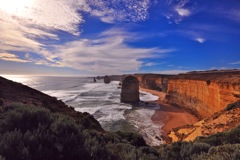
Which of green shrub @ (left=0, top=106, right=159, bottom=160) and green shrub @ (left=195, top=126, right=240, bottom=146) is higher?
green shrub @ (left=0, top=106, right=159, bottom=160)

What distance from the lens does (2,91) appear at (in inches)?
416

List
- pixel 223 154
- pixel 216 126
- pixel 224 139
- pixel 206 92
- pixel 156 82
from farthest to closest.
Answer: pixel 156 82 < pixel 206 92 < pixel 216 126 < pixel 224 139 < pixel 223 154

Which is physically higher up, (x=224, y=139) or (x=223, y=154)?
(x=223, y=154)

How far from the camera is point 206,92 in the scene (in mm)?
23859

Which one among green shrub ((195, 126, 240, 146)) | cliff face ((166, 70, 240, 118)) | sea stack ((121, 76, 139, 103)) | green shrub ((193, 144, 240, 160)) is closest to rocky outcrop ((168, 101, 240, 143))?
green shrub ((195, 126, 240, 146))

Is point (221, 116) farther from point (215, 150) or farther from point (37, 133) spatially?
point (37, 133)

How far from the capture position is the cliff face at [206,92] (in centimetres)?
1795

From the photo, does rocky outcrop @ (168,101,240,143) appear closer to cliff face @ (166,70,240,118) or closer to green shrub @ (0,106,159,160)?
cliff face @ (166,70,240,118)

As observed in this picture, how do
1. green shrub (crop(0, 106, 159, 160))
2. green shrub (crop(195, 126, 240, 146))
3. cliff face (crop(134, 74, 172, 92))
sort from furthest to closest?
cliff face (crop(134, 74, 172, 92)) → green shrub (crop(195, 126, 240, 146)) → green shrub (crop(0, 106, 159, 160))

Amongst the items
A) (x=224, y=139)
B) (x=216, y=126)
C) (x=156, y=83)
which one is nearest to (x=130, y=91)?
(x=216, y=126)

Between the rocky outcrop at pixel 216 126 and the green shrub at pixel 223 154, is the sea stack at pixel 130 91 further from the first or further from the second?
the green shrub at pixel 223 154

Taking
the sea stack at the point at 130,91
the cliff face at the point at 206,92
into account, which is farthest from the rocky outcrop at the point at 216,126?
the sea stack at the point at 130,91

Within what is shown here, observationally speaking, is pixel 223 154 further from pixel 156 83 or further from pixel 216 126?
pixel 156 83

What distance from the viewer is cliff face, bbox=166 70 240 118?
17948 millimetres
